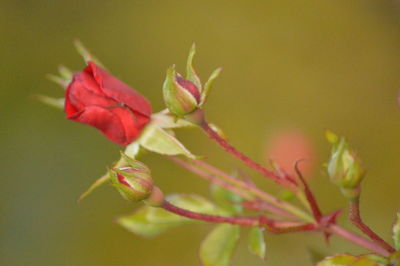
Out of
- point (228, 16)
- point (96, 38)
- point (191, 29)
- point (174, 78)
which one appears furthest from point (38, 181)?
point (174, 78)

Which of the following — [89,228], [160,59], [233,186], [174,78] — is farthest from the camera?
[160,59]

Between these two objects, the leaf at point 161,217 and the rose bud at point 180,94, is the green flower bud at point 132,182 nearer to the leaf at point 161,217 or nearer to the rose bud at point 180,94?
the rose bud at point 180,94

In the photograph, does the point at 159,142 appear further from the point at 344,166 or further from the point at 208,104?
the point at 208,104

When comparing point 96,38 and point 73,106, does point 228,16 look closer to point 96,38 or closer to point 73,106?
point 96,38

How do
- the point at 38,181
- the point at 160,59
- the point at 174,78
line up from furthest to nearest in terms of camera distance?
the point at 160,59 → the point at 38,181 → the point at 174,78

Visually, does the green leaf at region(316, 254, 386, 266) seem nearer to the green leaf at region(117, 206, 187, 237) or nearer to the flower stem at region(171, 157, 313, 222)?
the flower stem at region(171, 157, 313, 222)

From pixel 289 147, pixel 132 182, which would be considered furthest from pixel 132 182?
pixel 289 147

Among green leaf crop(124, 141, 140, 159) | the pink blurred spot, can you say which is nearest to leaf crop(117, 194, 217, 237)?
green leaf crop(124, 141, 140, 159)

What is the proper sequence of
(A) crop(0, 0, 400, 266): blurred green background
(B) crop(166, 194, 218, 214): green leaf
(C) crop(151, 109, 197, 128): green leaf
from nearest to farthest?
(C) crop(151, 109, 197, 128): green leaf → (B) crop(166, 194, 218, 214): green leaf → (A) crop(0, 0, 400, 266): blurred green background
